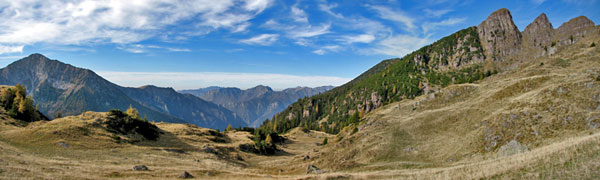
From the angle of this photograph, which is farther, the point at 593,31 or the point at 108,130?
the point at 593,31

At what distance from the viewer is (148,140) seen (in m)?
79.8

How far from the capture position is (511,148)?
3681 centimetres

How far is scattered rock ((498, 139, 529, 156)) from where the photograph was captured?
116ft

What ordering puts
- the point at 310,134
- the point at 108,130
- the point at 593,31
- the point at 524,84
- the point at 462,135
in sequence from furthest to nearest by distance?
the point at 310,134 → the point at 593,31 → the point at 108,130 → the point at 524,84 → the point at 462,135

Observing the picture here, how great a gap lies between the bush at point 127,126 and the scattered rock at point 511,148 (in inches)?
3440

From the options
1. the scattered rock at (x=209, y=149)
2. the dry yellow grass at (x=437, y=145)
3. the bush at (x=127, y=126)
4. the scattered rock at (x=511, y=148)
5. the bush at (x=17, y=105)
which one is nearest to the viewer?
the dry yellow grass at (x=437, y=145)

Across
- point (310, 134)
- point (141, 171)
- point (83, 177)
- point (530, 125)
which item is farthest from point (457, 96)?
point (310, 134)

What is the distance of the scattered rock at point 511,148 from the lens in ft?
116

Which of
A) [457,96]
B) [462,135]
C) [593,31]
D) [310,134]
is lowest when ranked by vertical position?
[310,134]

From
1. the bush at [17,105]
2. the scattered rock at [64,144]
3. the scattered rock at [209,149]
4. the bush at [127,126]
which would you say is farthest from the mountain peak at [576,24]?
the bush at [17,105]

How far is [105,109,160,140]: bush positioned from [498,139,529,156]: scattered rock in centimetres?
8737

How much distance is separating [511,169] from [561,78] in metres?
54.5

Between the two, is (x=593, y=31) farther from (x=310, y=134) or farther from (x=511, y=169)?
(x=511, y=169)

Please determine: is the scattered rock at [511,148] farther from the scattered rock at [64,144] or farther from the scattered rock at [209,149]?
the scattered rock at [64,144]
